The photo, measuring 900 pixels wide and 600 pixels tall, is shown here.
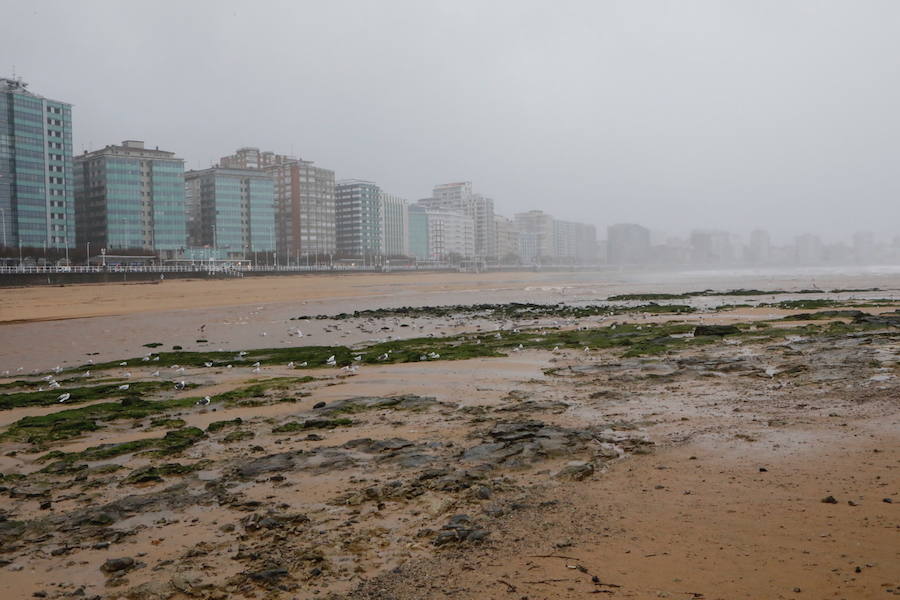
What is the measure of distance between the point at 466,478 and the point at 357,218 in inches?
7052

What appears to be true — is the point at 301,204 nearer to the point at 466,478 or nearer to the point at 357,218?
the point at 357,218

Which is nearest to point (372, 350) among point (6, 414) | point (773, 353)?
point (6, 414)

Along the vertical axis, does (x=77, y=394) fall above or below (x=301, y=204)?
below

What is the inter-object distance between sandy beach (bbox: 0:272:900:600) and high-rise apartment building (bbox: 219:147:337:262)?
14957cm

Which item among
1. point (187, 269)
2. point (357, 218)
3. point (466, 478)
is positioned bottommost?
point (466, 478)

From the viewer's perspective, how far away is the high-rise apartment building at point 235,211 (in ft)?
447

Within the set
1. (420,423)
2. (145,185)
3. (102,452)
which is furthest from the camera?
(145,185)

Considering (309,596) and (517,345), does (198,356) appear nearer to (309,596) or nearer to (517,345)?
(517,345)

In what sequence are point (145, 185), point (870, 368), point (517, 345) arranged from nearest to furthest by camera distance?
point (870, 368), point (517, 345), point (145, 185)

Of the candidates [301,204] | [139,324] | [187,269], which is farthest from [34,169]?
[139,324]

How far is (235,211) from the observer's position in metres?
139

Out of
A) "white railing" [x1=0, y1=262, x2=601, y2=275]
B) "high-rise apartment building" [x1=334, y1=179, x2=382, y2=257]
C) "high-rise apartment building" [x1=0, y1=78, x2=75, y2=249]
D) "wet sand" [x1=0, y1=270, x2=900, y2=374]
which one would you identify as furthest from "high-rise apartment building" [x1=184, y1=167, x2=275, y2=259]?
"wet sand" [x1=0, y1=270, x2=900, y2=374]

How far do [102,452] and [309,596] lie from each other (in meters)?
5.32

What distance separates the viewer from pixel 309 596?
14.3 feet
